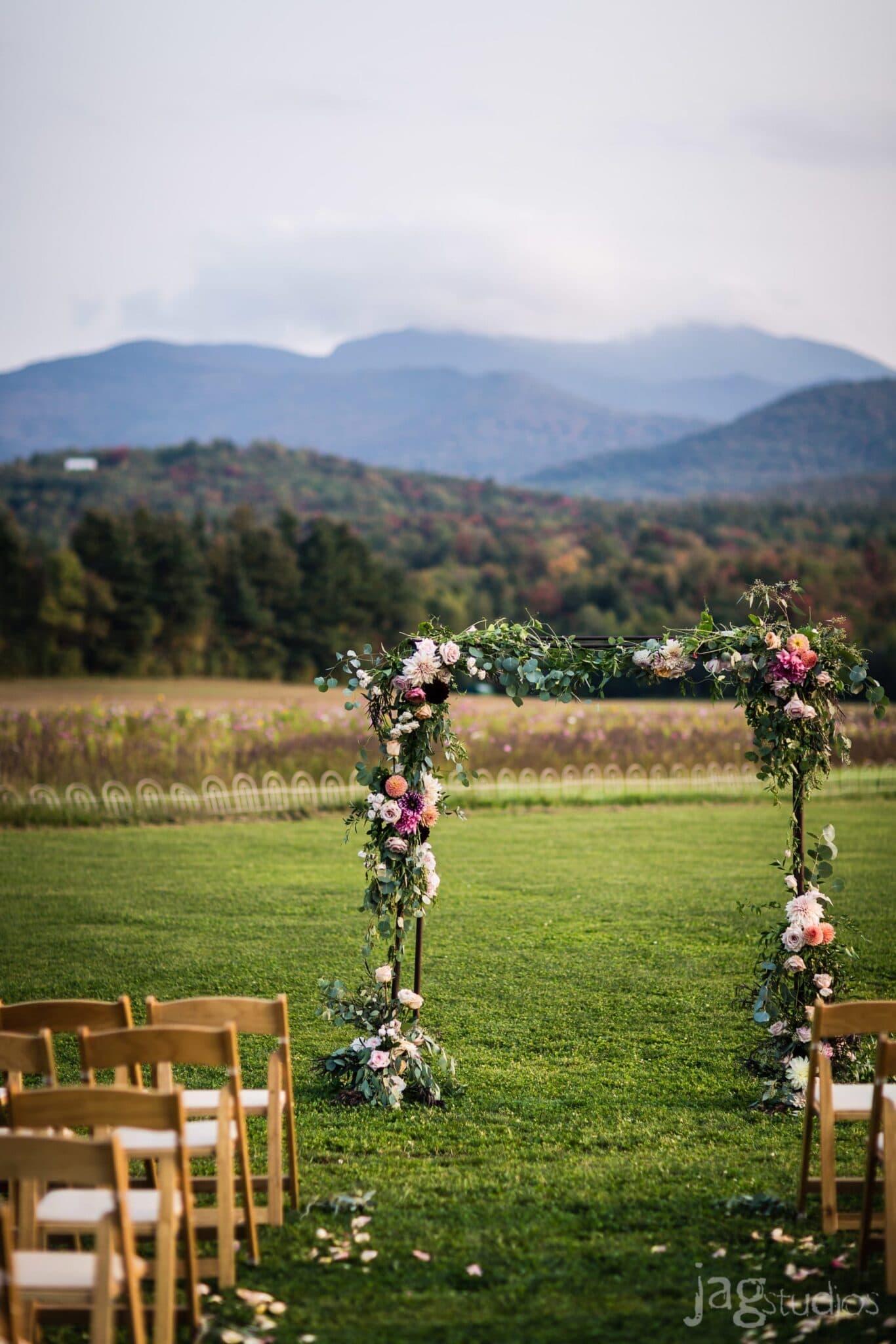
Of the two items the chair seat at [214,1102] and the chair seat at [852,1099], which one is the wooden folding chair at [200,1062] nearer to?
the chair seat at [214,1102]

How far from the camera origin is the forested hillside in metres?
33.6

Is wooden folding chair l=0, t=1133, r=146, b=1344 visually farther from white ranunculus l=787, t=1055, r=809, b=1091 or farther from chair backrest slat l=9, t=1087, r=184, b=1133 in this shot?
white ranunculus l=787, t=1055, r=809, b=1091

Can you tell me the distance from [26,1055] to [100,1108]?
69 cm

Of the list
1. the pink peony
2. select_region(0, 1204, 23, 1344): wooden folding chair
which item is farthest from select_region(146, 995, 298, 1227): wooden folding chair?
the pink peony

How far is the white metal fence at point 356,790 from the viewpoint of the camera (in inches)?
622

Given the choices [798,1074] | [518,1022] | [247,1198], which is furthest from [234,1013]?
[518,1022]

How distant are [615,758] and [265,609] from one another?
18604 mm

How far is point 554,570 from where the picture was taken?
147 ft

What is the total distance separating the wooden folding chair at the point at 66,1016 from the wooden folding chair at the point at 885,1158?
2.74 meters

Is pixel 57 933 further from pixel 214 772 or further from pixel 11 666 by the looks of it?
pixel 11 666

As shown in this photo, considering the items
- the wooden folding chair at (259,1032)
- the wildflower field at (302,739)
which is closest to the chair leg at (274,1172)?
the wooden folding chair at (259,1032)

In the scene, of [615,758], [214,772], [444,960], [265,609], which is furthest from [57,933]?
[265,609]

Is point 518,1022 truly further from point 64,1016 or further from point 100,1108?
point 100,1108

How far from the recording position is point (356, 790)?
56.5 feet
